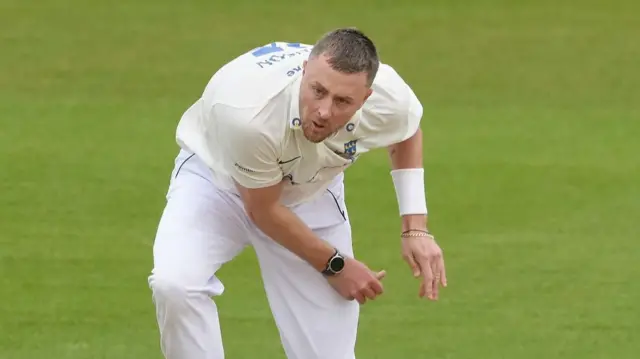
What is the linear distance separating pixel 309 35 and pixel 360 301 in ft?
25.8

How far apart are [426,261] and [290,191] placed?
2.12 feet

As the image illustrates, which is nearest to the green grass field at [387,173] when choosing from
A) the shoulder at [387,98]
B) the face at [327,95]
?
the shoulder at [387,98]

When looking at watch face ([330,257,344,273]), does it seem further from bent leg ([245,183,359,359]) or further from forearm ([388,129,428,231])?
forearm ([388,129,428,231])

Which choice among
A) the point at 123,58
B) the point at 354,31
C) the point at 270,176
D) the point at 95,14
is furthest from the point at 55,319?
the point at 95,14

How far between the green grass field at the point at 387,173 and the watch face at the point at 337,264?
1.20 m

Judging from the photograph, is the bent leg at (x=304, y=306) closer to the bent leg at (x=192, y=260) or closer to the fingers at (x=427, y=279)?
the bent leg at (x=192, y=260)

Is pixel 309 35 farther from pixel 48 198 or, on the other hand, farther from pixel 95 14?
pixel 48 198

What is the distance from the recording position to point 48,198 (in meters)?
8.68

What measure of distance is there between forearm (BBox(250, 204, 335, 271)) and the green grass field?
129 cm

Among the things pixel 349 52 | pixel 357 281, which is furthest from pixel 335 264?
pixel 349 52

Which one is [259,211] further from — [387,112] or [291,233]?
Result: [387,112]

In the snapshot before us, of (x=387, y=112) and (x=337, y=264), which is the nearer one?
(x=387, y=112)

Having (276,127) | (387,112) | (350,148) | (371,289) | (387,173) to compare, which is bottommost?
(387,173)

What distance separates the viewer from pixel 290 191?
5.39 m
